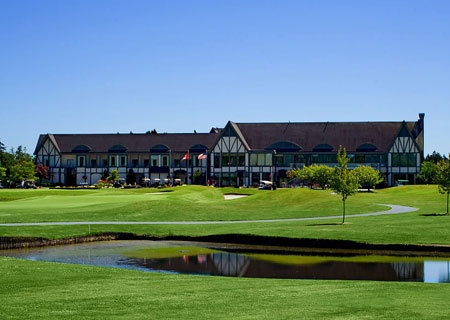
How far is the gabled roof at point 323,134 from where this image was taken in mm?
108000

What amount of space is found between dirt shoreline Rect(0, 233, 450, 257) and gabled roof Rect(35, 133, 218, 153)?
258ft

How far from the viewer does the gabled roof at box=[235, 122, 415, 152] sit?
108000mm

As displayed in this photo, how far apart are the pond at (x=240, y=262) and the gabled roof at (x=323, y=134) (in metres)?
77.3

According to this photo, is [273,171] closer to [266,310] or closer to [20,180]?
[20,180]

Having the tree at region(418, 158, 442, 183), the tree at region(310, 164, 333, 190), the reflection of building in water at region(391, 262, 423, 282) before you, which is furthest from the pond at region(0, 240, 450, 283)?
the tree at region(418, 158, 442, 183)

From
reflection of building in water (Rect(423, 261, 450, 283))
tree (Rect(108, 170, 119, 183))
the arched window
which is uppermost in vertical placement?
the arched window

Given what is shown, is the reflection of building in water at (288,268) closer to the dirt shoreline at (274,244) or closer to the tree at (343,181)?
the dirt shoreline at (274,244)

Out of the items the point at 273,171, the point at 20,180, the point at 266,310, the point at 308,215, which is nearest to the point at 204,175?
the point at 273,171

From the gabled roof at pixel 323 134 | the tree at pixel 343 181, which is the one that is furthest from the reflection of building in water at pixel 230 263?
the gabled roof at pixel 323 134

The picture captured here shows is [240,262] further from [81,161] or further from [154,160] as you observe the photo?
[81,161]

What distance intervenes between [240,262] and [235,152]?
8020 cm

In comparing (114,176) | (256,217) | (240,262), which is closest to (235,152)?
(114,176)

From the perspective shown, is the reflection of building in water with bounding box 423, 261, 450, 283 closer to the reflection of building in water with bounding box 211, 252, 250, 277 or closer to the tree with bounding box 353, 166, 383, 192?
the reflection of building in water with bounding box 211, 252, 250, 277

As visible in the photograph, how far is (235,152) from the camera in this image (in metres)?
108
